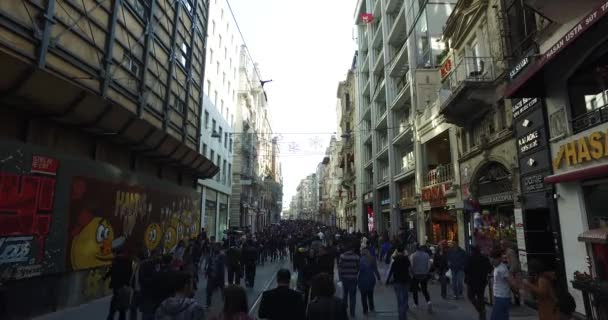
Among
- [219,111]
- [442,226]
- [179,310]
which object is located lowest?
[179,310]

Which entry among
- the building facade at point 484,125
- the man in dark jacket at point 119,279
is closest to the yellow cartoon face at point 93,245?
the man in dark jacket at point 119,279

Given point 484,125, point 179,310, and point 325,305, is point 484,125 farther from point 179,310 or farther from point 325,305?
point 179,310

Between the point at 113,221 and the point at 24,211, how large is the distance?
397 centimetres

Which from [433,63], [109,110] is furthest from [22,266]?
[433,63]

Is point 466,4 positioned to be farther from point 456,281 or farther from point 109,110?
point 109,110

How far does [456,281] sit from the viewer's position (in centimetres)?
1130

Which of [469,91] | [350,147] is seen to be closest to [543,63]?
[469,91]

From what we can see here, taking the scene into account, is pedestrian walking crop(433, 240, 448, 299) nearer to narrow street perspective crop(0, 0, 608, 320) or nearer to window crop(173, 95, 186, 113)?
narrow street perspective crop(0, 0, 608, 320)

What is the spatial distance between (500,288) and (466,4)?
13563mm

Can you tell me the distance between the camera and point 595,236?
315 inches

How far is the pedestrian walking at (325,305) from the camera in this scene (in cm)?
410

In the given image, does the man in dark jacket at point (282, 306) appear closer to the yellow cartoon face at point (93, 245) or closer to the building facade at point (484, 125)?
the yellow cartoon face at point (93, 245)

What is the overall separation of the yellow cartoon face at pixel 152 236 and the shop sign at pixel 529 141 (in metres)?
14.1

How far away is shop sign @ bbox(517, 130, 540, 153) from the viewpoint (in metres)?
11.0
